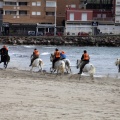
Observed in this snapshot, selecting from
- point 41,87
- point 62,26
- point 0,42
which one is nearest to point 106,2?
point 62,26

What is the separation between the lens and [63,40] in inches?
3187

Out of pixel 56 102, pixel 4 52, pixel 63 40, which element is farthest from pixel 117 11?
pixel 56 102

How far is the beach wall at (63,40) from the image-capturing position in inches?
3147

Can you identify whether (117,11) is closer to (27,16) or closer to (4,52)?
(27,16)

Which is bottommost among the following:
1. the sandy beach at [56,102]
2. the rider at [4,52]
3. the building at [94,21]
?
the sandy beach at [56,102]

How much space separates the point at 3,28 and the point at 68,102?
77595 mm

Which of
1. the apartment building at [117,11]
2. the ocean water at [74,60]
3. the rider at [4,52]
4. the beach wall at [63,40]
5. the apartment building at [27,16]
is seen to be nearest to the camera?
the rider at [4,52]

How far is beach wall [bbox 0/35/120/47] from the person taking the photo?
79.9 metres

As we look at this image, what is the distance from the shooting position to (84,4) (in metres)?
93.1

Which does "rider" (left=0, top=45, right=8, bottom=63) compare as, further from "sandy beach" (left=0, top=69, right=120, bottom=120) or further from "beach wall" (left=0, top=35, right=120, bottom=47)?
"beach wall" (left=0, top=35, right=120, bottom=47)

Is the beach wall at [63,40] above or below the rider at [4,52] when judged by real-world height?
below

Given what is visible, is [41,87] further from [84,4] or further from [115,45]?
[84,4]

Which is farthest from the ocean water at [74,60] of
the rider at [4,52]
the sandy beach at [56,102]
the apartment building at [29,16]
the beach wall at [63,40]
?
the apartment building at [29,16]

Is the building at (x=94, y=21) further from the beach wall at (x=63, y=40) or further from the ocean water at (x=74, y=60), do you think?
the ocean water at (x=74, y=60)
